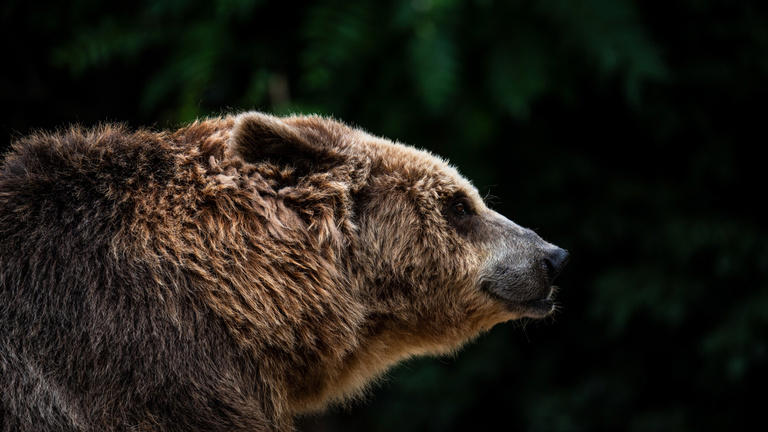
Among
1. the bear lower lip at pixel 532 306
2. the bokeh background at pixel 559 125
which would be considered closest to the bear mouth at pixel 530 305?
the bear lower lip at pixel 532 306

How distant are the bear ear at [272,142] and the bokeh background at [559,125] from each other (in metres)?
2.05

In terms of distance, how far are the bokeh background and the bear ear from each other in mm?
2050

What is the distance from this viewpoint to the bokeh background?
5238 millimetres

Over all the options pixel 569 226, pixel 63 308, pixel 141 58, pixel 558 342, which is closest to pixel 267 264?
pixel 63 308

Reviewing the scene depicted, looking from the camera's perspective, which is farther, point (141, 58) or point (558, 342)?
point (558, 342)

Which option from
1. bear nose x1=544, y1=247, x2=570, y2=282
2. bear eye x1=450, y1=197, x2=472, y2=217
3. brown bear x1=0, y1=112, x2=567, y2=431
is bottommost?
brown bear x1=0, y1=112, x2=567, y2=431

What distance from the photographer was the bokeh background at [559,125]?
5.24 meters

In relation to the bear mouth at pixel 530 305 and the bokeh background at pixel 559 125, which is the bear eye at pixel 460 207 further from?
the bokeh background at pixel 559 125

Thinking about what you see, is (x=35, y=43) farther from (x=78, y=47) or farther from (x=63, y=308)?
(x=63, y=308)

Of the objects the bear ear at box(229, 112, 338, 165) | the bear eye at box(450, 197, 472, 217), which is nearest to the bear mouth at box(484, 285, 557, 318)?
the bear eye at box(450, 197, 472, 217)

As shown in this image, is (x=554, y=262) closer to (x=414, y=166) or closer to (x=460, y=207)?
(x=460, y=207)

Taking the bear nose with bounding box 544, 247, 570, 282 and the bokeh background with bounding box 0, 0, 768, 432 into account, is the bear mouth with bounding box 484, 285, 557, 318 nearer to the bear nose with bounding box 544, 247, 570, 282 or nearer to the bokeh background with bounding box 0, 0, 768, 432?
the bear nose with bounding box 544, 247, 570, 282

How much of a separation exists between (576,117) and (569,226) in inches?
37.7

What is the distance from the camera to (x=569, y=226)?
6664mm
